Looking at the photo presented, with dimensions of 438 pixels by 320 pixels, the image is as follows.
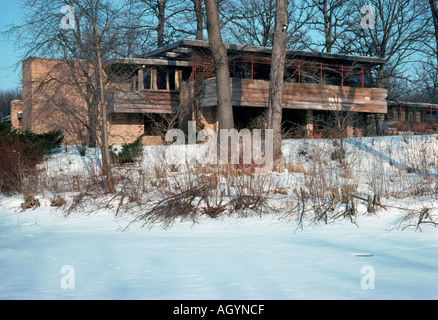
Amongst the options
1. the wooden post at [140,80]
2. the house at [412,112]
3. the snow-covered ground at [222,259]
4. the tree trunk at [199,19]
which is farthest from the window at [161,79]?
the snow-covered ground at [222,259]

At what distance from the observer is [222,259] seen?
6.58 metres

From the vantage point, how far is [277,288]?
5172 millimetres

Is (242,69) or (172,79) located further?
(172,79)

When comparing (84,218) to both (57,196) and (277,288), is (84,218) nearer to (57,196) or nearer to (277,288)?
(57,196)

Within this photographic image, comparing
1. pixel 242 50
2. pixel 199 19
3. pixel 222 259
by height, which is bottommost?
pixel 222 259

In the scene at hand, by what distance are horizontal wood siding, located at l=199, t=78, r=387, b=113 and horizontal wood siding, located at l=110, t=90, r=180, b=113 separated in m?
3.12

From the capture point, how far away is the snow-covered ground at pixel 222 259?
5086 mm

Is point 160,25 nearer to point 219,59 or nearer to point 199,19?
point 199,19

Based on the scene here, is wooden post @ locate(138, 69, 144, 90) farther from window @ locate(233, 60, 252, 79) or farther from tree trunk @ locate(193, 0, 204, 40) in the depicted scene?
tree trunk @ locate(193, 0, 204, 40)

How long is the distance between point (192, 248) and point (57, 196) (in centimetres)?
563

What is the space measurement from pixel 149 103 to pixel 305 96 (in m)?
8.19

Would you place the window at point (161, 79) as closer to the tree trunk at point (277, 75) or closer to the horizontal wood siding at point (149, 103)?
the horizontal wood siding at point (149, 103)

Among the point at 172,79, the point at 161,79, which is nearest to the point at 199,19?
the point at 172,79
